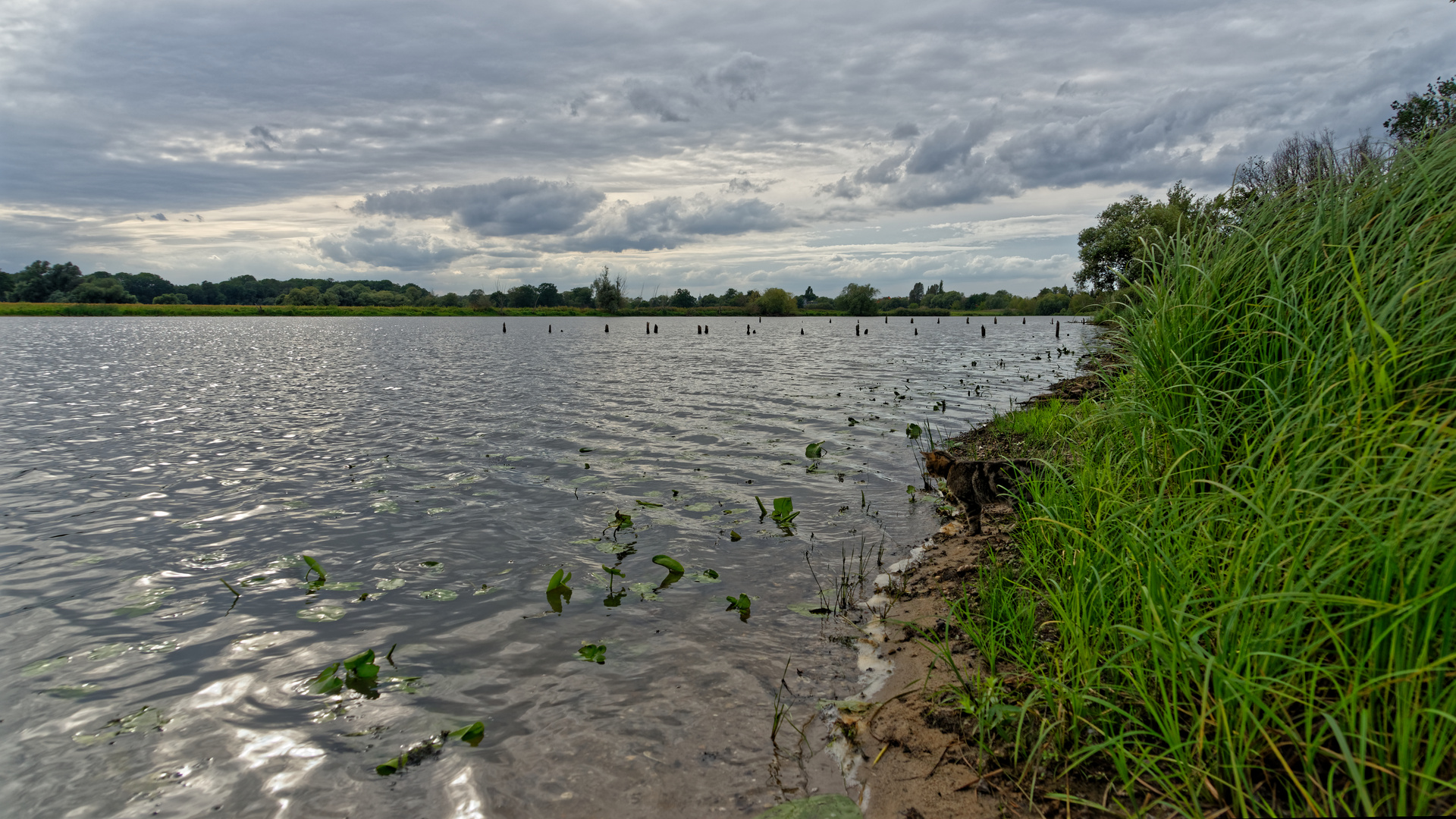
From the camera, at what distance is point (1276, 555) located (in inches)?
133

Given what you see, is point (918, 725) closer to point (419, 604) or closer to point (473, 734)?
point (473, 734)

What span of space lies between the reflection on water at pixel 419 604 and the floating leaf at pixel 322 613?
0.16ft

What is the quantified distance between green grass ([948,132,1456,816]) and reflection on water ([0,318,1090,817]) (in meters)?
2.11

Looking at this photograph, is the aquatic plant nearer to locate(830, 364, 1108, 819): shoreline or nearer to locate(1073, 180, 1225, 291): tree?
locate(830, 364, 1108, 819): shoreline

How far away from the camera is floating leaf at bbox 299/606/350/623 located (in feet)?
22.4

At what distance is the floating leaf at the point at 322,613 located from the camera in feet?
22.4

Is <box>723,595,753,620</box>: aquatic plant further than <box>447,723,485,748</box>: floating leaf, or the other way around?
<box>723,595,753,620</box>: aquatic plant

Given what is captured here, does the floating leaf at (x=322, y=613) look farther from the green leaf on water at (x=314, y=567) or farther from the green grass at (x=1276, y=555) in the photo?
the green grass at (x=1276, y=555)

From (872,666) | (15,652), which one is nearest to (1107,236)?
(872,666)

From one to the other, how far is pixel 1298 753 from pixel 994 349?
2063 inches

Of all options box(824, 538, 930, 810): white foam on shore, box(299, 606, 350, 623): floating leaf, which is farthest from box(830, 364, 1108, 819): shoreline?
box(299, 606, 350, 623): floating leaf

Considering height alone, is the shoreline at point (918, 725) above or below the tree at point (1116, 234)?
below

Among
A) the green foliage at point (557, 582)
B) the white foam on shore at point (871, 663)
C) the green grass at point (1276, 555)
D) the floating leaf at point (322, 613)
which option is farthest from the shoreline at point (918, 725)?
the floating leaf at point (322, 613)

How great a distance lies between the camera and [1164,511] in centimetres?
515
